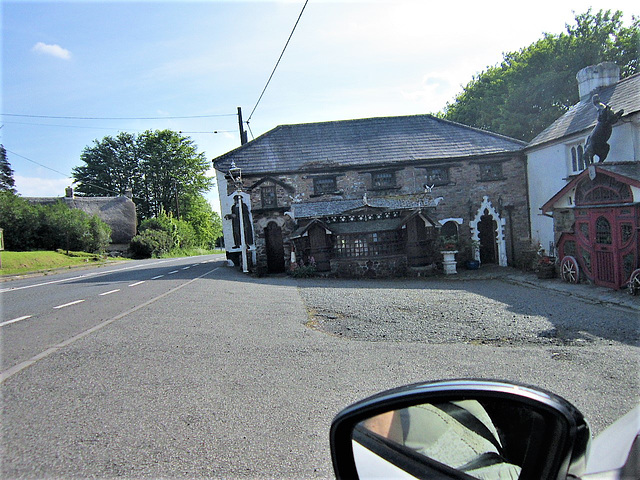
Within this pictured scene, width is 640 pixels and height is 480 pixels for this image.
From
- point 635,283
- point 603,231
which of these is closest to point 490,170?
point 603,231

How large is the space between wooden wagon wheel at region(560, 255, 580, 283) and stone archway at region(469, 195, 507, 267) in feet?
22.6

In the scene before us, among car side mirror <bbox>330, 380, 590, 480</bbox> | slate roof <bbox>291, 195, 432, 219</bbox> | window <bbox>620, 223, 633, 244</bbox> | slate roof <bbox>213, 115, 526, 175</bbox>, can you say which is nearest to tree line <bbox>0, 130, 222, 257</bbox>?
slate roof <bbox>213, 115, 526, 175</bbox>

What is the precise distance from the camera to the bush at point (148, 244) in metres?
39.9

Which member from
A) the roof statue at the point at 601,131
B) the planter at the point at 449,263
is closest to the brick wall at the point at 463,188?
the planter at the point at 449,263

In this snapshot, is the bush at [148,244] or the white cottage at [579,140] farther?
the bush at [148,244]

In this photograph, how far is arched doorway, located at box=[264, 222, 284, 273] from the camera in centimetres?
2055

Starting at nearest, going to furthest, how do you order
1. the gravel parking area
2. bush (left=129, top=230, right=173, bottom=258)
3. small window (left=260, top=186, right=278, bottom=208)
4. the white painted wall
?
the gravel parking area, the white painted wall, small window (left=260, top=186, right=278, bottom=208), bush (left=129, top=230, right=173, bottom=258)

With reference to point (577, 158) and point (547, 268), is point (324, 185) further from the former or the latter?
point (577, 158)

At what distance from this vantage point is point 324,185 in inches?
819

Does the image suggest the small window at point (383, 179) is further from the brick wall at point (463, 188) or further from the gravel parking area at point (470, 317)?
the gravel parking area at point (470, 317)

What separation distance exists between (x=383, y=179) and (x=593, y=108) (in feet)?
29.5

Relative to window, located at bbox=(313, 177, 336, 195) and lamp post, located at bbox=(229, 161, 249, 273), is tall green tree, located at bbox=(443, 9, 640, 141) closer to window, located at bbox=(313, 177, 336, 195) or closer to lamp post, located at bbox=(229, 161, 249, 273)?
window, located at bbox=(313, 177, 336, 195)

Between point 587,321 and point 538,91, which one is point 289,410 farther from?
point 538,91

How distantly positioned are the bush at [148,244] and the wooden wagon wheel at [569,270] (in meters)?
35.6
